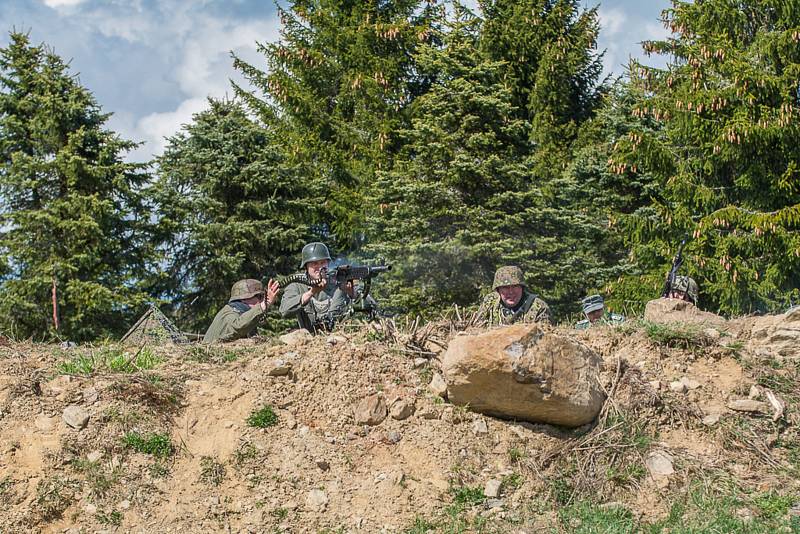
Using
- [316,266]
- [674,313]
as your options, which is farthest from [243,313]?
[674,313]

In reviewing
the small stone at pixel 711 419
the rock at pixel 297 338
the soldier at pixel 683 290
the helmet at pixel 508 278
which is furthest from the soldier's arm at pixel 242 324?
the soldier at pixel 683 290

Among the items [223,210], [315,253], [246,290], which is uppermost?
[223,210]

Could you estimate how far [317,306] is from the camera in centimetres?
924

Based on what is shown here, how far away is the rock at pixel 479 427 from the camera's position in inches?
277

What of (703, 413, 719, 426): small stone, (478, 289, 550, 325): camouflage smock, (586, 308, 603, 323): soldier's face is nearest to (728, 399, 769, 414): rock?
(703, 413, 719, 426): small stone

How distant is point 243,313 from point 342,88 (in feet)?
49.7

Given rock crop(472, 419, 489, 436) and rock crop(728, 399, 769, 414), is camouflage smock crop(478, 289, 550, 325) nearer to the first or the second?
rock crop(472, 419, 489, 436)

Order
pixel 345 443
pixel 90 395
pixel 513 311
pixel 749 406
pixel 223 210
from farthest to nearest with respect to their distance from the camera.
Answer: pixel 223 210 → pixel 513 311 → pixel 749 406 → pixel 90 395 → pixel 345 443

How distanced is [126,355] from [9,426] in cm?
125

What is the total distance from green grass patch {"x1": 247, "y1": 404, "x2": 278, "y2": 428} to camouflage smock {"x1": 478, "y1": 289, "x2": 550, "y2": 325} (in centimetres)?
213

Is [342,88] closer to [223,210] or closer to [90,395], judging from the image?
[223,210]

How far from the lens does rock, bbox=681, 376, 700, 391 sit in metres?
7.64

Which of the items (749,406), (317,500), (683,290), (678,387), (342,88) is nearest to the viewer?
(317,500)

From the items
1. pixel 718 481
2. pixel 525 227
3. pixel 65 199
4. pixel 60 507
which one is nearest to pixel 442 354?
pixel 718 481
